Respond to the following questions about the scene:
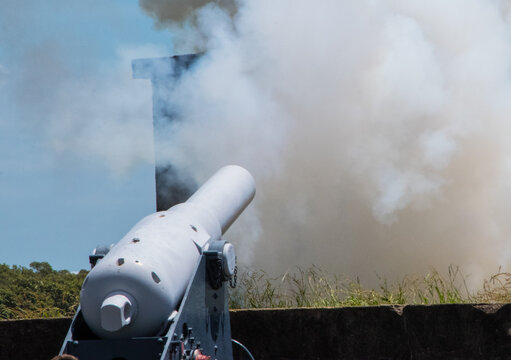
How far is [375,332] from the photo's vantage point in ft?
23.2

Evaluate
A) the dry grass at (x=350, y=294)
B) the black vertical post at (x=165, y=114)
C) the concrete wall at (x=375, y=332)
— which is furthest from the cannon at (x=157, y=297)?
the black vertical post at (x=165, y=114)

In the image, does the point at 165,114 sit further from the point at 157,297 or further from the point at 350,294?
the point at 157,297

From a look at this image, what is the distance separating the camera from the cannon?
533 cm

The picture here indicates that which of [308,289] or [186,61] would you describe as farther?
[186,61]

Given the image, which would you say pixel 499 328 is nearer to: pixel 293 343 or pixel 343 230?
pixel 293 343

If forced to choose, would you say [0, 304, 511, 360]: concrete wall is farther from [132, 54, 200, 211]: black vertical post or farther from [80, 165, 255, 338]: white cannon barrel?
[132, 54, 200, 211]: black vertical post

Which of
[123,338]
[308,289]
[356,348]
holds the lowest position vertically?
[123,338]

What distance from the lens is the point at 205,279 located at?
609 cm

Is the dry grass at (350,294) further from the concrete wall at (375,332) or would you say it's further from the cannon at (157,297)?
the cannon at (157,297)

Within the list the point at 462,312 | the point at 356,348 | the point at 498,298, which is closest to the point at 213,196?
the point at 356,348

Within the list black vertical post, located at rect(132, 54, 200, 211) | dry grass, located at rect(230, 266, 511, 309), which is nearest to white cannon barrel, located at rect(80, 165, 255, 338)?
dry grass, located at rect(230, 266, 511, 309)

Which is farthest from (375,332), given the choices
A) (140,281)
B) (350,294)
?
(140,281)

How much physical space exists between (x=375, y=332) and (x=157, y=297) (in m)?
2.41

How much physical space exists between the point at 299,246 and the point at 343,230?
2.46 feet
